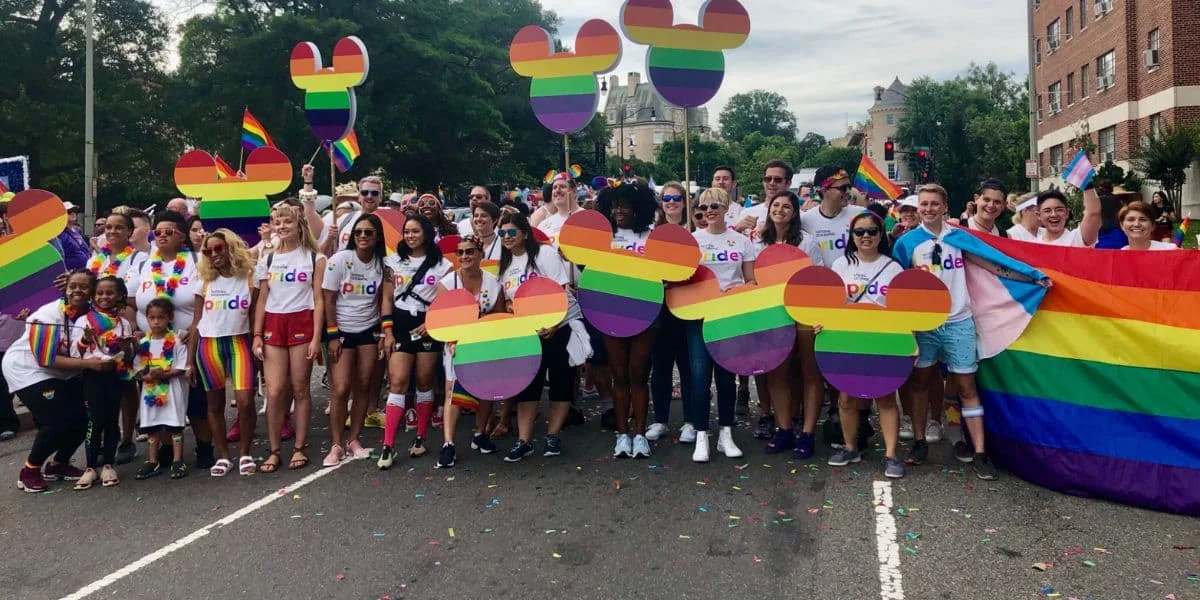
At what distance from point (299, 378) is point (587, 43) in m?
3.27

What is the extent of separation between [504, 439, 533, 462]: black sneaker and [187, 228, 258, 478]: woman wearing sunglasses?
178 cm

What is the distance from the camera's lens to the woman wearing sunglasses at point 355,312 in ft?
19.7

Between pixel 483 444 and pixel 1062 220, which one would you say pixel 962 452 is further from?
pixel 483 444

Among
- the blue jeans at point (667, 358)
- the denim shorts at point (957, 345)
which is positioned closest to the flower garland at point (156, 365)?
the blue jeans at point (667, 358)

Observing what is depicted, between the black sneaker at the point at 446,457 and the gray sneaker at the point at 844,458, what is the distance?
2530mm

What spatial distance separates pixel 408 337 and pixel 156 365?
175 centimetres

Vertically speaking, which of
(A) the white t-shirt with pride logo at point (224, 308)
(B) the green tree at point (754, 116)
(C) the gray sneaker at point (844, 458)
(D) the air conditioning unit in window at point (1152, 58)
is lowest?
(C) the gray sneaker at point (844, 458)

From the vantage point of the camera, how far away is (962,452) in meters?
5.64

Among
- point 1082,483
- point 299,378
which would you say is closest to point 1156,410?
point 1082,483

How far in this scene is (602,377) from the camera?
7324mm

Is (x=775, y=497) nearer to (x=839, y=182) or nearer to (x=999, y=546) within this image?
(x=999, y=546)

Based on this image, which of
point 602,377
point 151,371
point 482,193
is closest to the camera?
point 151,371

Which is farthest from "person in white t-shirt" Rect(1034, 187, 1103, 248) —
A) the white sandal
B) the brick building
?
the brick building

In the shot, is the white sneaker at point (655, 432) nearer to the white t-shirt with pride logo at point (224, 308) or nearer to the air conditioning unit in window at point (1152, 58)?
the white t-shirt with pride logo at point (224, 308)
